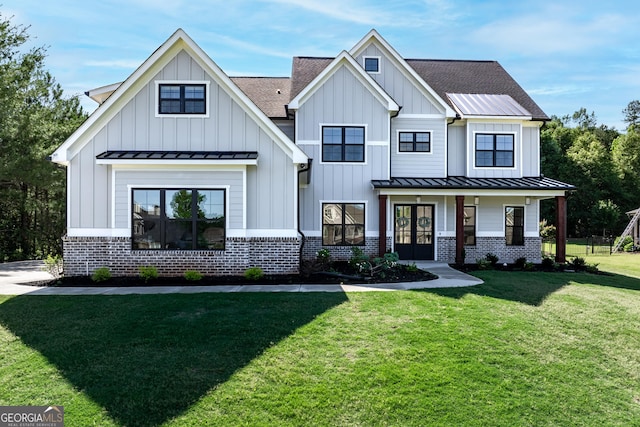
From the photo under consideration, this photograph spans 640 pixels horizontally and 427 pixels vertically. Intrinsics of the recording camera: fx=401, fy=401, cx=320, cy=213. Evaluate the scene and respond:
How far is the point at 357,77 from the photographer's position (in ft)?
51.0

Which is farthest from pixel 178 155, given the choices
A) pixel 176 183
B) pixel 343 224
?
pixel 343 224

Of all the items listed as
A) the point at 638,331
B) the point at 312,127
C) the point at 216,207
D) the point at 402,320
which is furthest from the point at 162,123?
the point at 638,331

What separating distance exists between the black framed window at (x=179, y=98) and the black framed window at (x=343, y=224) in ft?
20.6

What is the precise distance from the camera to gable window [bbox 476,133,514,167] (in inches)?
671

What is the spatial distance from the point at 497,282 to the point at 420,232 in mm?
5511

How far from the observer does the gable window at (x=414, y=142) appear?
16.7m

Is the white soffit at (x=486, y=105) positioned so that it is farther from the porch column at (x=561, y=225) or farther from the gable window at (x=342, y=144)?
the gable window at (x=342, y=144)

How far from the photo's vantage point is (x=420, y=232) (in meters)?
16.8

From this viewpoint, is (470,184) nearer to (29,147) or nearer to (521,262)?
(521,262)

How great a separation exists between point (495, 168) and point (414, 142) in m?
3.71

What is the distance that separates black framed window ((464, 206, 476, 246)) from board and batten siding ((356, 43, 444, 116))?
423 centimetres

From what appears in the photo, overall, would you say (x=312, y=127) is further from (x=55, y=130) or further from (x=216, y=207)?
(x=55, y=130)

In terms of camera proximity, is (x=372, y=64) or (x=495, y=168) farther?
(x=495, y=168)

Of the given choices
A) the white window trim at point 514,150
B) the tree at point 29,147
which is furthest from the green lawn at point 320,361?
the tree at point 29,147
